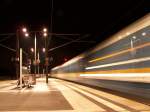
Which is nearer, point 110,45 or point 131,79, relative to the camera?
point 131,79

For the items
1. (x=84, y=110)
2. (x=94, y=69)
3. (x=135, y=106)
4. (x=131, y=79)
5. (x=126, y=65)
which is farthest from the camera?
(x=94, y=69)

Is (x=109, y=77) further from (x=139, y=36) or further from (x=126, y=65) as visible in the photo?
(x=139, y=36)

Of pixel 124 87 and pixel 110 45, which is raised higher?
pixel 110 45

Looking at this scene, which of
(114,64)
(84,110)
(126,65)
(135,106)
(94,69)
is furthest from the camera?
(94,69)

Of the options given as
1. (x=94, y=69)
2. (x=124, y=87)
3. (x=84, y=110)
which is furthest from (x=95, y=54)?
(x=84, y=110)

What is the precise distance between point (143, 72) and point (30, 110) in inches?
151

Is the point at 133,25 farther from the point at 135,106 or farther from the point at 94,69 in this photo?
the point at 94,69

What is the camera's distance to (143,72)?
12.2 metres

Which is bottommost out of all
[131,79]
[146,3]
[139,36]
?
[131,79]

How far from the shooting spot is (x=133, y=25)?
44.9 ft

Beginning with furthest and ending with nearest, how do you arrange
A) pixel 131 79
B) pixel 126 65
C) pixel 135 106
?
pixel 126 65
pixel 131 79
pixel 135 106

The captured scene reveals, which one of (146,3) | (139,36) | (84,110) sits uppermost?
(146,3)

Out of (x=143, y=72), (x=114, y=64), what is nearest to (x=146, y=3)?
(x=143, y=72)

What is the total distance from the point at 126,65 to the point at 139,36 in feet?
5.69
